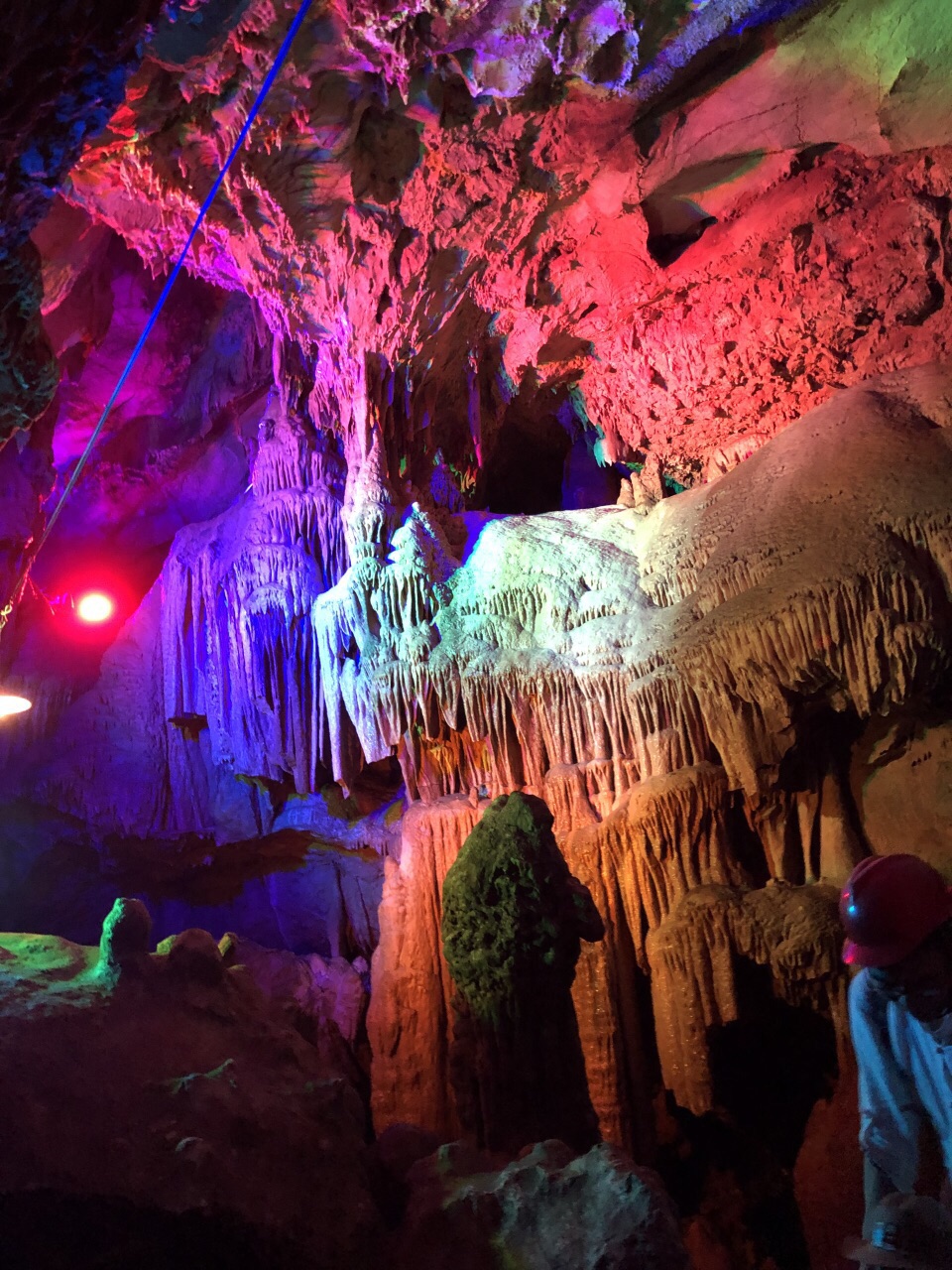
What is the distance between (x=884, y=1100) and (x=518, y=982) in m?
2.32

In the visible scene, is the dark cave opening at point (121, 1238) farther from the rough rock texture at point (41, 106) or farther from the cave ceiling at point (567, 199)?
the cave ceiling at point (567, 199)

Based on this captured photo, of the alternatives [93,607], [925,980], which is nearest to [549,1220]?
[925,980]

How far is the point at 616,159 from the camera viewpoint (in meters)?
5.53

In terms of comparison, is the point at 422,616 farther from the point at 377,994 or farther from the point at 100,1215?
the point at 100,1215

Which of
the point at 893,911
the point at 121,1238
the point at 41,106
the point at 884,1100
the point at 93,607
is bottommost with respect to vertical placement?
the point at 121,1238

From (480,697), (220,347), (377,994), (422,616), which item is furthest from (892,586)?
(220,347)

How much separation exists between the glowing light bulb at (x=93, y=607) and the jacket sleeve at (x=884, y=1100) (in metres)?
8.41

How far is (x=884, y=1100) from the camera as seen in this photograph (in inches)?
80.1

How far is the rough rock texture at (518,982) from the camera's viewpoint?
13.0ft

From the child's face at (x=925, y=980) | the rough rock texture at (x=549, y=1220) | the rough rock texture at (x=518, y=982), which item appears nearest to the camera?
the child's face at (x=925, y=980)

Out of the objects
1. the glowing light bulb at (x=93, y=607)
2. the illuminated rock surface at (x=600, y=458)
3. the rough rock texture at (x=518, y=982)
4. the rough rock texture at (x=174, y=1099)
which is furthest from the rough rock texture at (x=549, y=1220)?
the glowing light bulb at (x=93, y=607)

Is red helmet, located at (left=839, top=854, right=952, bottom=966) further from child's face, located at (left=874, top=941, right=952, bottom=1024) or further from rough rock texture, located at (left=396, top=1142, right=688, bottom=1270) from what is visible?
rough rock texture, located at (left=396, top=1142, right=688, bottom=1270)

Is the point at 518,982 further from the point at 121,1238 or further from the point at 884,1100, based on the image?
the point at 884,1100

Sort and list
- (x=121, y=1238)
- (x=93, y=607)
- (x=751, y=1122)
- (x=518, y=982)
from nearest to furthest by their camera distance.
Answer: (x=121, y=1238)
(x=518, y=982)
(x=751, y=1122)
(x=93, y=607)
